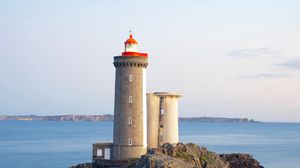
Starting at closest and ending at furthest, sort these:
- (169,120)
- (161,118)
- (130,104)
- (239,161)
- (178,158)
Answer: (178,158)
(130,104)
(161,118)
(169,120)
(239,161)

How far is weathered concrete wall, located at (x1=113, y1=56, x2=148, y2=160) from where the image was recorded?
32688 mm

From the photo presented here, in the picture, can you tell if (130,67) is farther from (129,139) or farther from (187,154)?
(187,154)

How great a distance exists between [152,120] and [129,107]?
4755 millimetres

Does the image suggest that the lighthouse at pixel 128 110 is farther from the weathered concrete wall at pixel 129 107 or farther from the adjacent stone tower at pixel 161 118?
the adjacent stone tower at pixel 161 118

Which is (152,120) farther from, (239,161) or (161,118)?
(239,161)

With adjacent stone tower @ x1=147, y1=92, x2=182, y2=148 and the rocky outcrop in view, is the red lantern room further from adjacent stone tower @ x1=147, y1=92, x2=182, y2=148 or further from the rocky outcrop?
the rocky outcrop

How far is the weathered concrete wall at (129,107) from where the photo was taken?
1287 inches

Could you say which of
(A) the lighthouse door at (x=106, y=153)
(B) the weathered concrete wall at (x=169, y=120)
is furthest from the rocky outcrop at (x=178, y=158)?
(B) the weathered concrete wall at (x=169, y=120)

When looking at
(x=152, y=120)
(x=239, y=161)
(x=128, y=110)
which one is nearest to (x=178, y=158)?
(x=128, y=110)

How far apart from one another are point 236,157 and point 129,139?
15.8 meters

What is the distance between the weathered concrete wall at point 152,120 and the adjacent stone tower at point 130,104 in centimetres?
368

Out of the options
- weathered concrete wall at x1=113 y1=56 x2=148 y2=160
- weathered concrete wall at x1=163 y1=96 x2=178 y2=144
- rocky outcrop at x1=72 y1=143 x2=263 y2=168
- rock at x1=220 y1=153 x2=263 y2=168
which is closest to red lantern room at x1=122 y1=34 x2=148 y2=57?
weathered concrete wall at x1=113 y1=56 x2=148 y2=160

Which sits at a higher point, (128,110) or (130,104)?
(130,104)

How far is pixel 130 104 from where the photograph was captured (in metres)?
32.8
